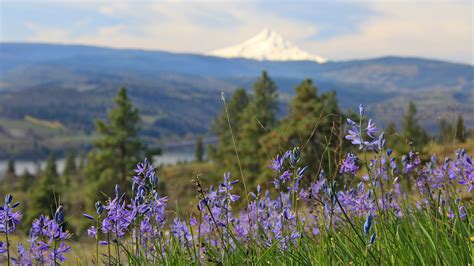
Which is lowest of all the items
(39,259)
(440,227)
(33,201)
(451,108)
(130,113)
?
(33,201)

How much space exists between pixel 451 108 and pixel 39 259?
354cm

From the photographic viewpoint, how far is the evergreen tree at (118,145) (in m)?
50.1

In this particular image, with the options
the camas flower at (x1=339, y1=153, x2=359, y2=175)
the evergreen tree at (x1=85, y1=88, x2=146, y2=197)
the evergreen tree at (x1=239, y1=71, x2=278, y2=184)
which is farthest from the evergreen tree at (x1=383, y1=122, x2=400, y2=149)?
the evergreen tree at (x1=85, y1=88, x2=146, y2=197)

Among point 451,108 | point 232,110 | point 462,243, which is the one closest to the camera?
point 462,243

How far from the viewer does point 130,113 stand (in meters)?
51.3

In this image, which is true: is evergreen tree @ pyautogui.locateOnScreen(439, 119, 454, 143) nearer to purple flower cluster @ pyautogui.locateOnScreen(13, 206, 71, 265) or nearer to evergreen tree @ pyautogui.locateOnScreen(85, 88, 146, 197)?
purple flower cluster @ pyautogui.locateOnScreen(13, 206, 71, 265)

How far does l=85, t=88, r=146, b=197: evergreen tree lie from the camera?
5012 cm

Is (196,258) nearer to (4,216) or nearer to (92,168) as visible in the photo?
(4,216)

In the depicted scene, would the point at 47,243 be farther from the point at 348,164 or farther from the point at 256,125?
the point at 256,125

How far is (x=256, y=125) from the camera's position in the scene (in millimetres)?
56469

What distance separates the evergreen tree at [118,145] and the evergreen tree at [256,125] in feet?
35.7

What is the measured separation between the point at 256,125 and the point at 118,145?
1420 centimetres

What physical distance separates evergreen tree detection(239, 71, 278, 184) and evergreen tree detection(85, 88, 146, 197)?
10.9 meters

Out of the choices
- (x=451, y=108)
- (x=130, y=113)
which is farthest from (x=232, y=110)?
(x=451, y=108)
